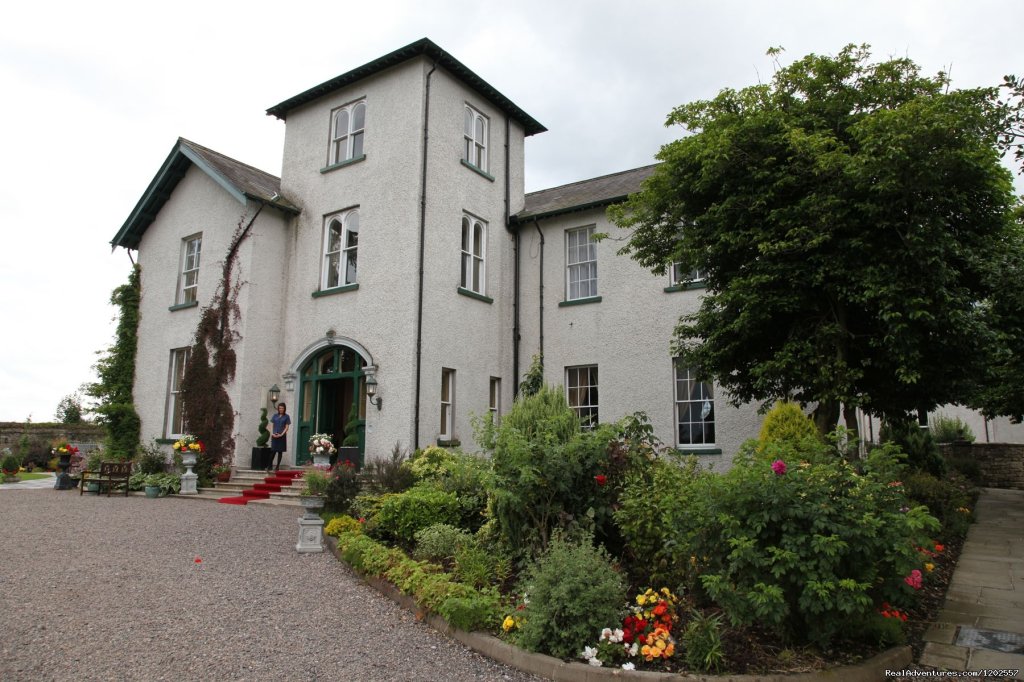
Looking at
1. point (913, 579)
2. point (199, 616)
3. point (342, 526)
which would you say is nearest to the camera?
point (913, 579)

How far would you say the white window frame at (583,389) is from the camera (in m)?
15.9

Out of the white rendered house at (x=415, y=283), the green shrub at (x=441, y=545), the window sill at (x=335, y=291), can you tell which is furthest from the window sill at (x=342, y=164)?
the green shrub at (x=441, y=545)

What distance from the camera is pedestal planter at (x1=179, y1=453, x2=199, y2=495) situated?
48.3 feet

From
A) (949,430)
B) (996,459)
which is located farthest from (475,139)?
(996,459)

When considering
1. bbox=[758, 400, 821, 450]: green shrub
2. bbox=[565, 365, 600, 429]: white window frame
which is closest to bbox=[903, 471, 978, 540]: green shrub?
bbox=[758, 400, 821, 450]: green shrub

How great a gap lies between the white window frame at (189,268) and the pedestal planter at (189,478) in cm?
464

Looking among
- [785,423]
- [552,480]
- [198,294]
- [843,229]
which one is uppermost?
[198,294]

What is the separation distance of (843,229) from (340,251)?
1099 centimetres

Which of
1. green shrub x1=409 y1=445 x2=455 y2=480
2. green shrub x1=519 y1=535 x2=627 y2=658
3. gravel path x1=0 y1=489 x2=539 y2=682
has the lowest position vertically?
gravel path x1=0 y1=489 x2=539 y2=682

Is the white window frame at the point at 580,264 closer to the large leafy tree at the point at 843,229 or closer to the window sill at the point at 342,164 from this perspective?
the window sill at the point at 342,164

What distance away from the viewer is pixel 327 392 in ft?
52.5

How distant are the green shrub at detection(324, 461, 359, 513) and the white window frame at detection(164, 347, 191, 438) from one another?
8.56 m

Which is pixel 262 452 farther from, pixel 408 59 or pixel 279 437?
pixel 408 59

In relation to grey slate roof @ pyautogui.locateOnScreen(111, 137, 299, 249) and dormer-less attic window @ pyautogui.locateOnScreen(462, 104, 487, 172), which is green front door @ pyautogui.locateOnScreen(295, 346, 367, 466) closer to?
grey slate roof @ pyautogui.locateOnScreen(111, 137, 299, 249)
